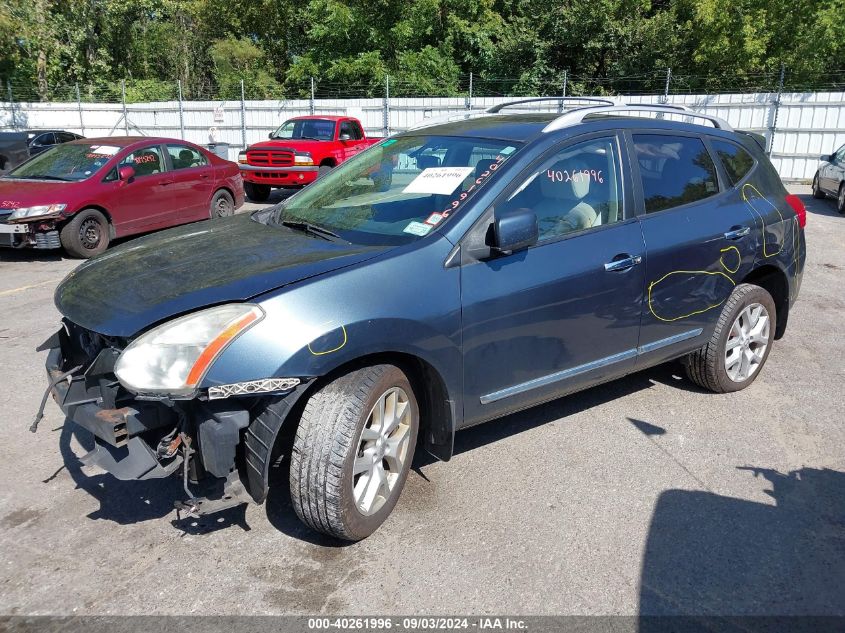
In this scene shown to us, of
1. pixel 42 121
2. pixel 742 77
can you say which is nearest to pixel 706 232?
pixel 742 77

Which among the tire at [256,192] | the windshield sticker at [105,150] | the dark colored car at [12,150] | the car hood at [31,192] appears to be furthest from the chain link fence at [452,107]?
the car hood at [31,192]

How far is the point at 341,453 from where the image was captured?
2.94m

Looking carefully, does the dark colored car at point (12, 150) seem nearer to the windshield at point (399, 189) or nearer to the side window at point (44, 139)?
the side window at point (44, 139)

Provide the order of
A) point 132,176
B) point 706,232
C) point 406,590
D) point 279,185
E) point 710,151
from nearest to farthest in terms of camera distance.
→ point 406,590
point 706,232
point 710,151
point 132,176
point 279,185

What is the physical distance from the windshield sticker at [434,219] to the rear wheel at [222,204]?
28.3 ft

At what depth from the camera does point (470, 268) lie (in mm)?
3355

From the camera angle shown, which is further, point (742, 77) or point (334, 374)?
point (742, 77)

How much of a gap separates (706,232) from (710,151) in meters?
0.68

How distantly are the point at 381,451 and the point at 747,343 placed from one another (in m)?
Result: 3.00

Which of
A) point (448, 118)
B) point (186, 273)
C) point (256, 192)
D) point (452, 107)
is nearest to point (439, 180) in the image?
point (448, 118)

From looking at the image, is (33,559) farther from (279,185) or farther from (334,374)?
(279,185)

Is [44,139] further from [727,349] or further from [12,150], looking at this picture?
[727,349]

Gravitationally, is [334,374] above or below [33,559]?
above

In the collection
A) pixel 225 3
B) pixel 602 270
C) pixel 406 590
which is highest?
pixel 225 3
